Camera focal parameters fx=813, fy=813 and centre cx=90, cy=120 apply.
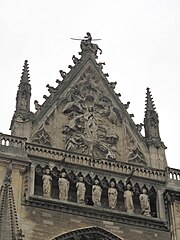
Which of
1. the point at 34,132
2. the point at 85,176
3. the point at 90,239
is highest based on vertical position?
the point at 34,132

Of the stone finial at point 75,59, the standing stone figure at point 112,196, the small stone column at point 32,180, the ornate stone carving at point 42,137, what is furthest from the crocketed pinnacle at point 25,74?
the standing stone figure at point 112,196

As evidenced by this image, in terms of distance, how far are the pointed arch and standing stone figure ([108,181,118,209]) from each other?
2.67 ft

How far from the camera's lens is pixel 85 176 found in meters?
19.8

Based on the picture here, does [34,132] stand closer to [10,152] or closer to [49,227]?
[10,152]

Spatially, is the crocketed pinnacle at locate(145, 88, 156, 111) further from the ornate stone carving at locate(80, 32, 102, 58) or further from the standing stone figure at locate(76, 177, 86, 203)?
the standing stone figure at locate(76, 177, 86, 203)

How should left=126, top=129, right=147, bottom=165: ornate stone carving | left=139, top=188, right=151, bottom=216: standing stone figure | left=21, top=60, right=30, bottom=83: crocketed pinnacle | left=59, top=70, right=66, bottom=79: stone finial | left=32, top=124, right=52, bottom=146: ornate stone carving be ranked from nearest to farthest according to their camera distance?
left=139, top=188, right=151, bottom=216: standing stone figure, left=32, top=124, right=52, bottom=146: ornate stone carving, left=126, top=129, right=147, bottom=165: ornate stone carving, left=21, top=60, right=30, bottom=83: crocketed pinnacle, left=59, top=70, right=66, bottom=79: stone finial

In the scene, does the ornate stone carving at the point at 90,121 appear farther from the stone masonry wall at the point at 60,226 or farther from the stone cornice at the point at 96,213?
the stone masonry wall at the point at 60,226

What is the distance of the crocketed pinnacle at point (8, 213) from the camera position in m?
17.0

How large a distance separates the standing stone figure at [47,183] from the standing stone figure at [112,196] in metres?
1.48

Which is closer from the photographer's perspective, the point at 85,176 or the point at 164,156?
the point at 85,176

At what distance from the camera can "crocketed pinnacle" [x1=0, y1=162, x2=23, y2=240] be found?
55.9 ft

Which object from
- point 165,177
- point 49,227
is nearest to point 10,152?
point 49,227

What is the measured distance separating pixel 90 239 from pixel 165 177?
116 inches

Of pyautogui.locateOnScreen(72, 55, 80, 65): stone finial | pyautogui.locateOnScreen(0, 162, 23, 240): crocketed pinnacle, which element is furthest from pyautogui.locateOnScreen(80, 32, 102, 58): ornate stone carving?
pyautogui.locateOnScreen(0, 162, 23, 240): crocketed pinnacle
